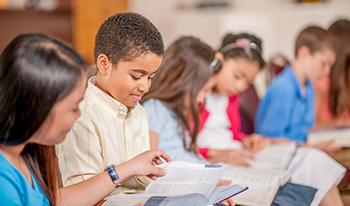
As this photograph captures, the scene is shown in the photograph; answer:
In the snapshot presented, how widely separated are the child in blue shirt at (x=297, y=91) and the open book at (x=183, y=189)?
98 centimetres

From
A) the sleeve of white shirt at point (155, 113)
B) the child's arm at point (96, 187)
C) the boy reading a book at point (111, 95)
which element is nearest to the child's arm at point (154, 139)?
the sleeve of white shirt at point (155, 113)

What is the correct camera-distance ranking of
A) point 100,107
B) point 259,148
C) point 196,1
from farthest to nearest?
1. point 196,1
2. point 259,148
3. point 100,107

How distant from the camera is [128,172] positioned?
2.45 feet

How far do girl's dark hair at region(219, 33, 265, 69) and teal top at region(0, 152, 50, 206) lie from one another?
1.18 meters

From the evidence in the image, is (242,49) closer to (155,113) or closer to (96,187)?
(155,113)

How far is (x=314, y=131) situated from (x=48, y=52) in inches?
62.1

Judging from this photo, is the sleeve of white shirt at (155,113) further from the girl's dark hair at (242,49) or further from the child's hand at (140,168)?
the girl's dark hair at (242,49)

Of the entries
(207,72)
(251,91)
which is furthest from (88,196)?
(251,91)

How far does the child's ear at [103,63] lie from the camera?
813mm

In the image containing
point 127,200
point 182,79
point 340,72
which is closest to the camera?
point 127,200

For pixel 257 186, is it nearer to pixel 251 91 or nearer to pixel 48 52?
pixel 48 52

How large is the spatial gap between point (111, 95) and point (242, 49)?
95cm

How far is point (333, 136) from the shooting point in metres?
1.60

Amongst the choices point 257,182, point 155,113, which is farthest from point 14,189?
point 257,182
